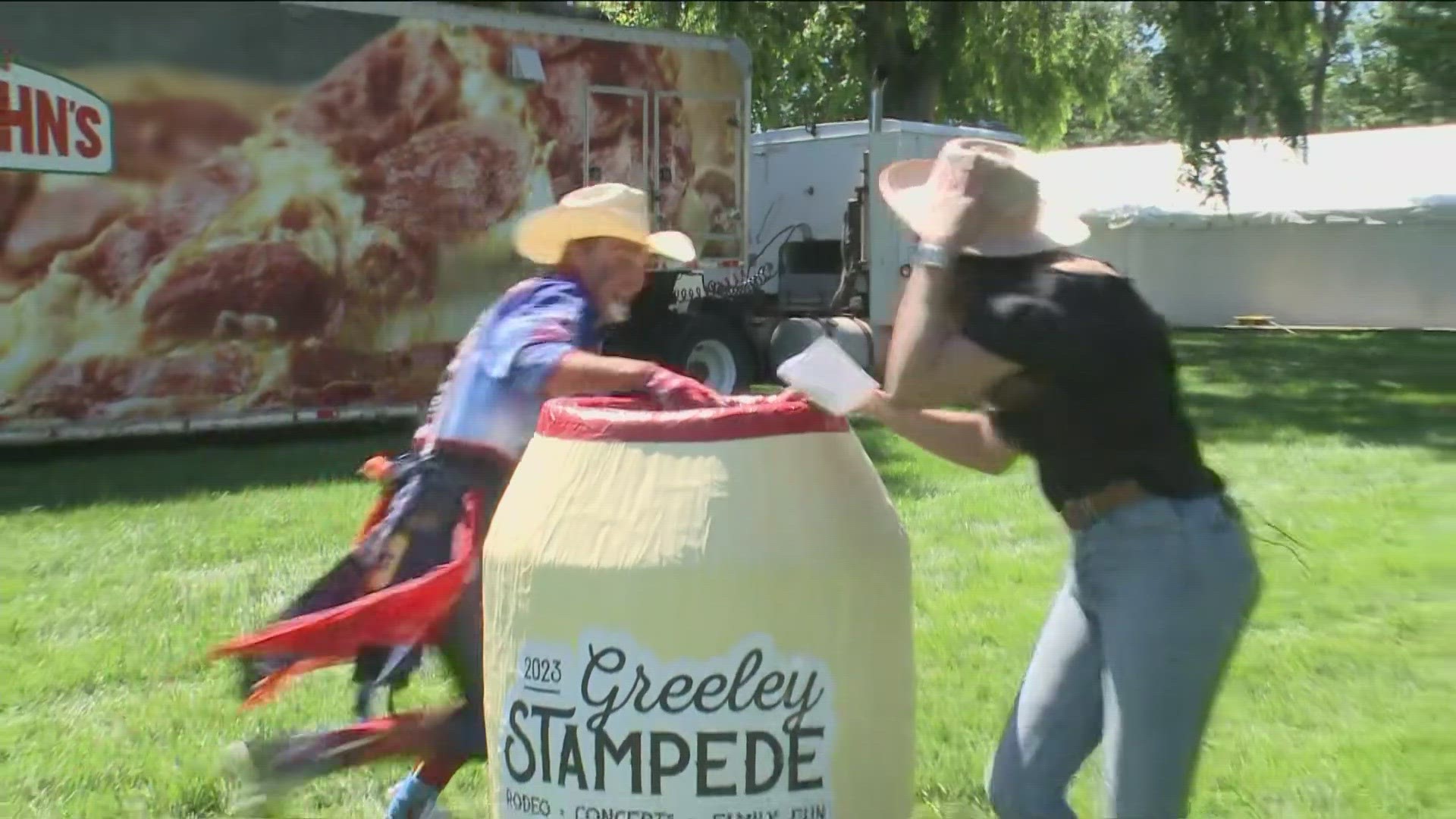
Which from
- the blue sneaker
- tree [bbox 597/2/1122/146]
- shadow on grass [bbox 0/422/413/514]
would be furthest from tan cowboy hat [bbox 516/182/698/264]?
tree [bbox 597/2/1122/146]

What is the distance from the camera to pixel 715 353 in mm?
14234

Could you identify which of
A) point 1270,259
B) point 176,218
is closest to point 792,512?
point 176,218

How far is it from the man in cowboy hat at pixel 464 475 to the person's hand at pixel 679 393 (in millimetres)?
239

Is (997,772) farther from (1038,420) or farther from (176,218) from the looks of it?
(176,218)

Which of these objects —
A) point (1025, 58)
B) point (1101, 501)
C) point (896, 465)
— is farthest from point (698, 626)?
point (1025, 58)

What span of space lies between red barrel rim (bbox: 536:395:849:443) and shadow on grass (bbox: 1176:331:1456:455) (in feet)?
31.1

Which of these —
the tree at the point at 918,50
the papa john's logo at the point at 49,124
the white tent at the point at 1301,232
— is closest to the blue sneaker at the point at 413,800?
the papa john's logo at the point at 49,124

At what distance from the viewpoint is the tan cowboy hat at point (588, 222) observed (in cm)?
382

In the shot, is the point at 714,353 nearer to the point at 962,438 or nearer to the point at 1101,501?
the point at 962,438

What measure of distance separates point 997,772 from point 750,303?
12.0 metres

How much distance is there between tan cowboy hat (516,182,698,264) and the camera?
3.82 m

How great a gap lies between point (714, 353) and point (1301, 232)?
50.2 ft

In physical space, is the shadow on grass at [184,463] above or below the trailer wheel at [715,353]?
below

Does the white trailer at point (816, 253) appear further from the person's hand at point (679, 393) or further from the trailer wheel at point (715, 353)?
the person's hand at point (679, 393)
